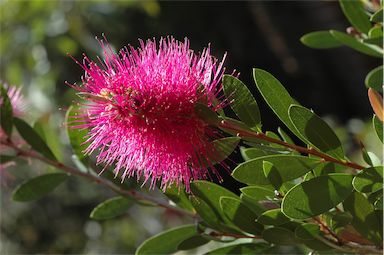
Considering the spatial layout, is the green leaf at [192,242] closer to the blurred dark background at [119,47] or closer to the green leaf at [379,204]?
the green leaf at [379,204]

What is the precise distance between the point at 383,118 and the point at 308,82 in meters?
4.18

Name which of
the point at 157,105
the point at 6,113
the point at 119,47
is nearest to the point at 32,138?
the point at 6,113

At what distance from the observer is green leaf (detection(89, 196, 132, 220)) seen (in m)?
1.38

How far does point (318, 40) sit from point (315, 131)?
600 millimetres

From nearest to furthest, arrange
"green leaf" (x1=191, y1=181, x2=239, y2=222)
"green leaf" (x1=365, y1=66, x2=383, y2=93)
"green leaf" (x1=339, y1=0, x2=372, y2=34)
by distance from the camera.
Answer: "green leaf" (x1=191, y1=181, x2=239, y2=222), "green leaf" (x1=365, y1=66, x2=383, y2=93), "green leaf" (x1=339, y1=0, x2=372, y2=34)

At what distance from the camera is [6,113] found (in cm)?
135

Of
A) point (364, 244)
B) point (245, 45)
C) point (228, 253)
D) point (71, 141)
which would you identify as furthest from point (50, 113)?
point (364, 244)

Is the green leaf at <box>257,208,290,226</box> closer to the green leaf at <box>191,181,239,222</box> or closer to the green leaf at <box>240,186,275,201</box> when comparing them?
the green leaf at <box>240,186,275,201</box>

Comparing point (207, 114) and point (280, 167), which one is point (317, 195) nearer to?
point (280, 167)

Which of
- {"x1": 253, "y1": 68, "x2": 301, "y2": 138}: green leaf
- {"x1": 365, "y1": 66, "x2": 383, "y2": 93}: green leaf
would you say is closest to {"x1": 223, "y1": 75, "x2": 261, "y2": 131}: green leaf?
{"x1": 253, "y1": 68, "x2": 301, "y2": 138}: green leaf

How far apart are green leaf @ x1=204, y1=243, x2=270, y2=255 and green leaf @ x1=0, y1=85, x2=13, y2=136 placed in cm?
51

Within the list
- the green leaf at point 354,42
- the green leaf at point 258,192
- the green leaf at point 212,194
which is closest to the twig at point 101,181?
the green leaf at point 212,194

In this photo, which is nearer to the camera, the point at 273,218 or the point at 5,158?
the point at 273,218

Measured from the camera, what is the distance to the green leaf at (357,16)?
4.57ft
